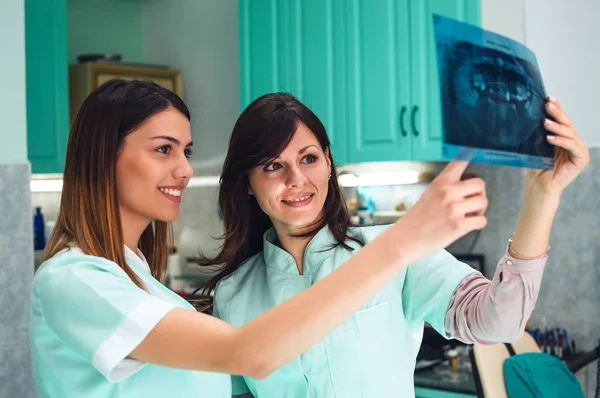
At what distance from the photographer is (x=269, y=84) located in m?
3.54

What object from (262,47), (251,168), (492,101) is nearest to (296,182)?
(251,168)

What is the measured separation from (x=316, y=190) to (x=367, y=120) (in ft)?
5.97

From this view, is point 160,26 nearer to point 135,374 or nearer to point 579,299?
point 579,299

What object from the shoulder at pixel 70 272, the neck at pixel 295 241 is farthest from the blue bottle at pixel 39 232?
the shoulder at pixel 70 272

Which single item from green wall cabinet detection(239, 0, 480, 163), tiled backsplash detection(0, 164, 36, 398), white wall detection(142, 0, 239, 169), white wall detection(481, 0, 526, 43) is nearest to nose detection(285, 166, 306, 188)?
tiled backsplash detection(0, 164, 36, 398)

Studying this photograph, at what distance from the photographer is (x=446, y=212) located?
88 cm

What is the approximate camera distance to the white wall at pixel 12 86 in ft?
8.46

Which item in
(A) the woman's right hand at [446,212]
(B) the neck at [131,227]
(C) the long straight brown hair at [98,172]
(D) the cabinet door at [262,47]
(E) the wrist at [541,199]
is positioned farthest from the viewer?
(D) the cabinet door at [262,47]

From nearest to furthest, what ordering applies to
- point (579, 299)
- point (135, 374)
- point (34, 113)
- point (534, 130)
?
1. point (534, 130)
2. point (135, 374)
3. point (579, 299)
4. point (34, 113)

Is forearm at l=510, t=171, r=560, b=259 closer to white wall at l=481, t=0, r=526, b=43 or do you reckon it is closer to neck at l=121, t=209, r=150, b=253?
neck at l=121, t=209, r=150, b=253

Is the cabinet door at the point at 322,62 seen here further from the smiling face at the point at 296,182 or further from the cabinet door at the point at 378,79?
the smiling face at the point at 296,182

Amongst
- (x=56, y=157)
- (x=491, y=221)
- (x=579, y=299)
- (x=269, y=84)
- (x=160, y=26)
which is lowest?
(x=579, y=299)

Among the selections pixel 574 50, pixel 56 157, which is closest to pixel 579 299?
pixel 574 50

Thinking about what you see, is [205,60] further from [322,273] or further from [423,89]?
[322,273]
